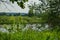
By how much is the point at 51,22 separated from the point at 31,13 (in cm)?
41

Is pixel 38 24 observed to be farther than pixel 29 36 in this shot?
Yes

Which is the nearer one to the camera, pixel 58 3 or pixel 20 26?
pixel 20 26

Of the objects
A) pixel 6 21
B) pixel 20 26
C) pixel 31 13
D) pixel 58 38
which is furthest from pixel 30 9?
pixel 58 38

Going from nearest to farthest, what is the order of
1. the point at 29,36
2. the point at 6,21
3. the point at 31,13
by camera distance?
the point at 29,36
the point at 6,21
the point at 31,13

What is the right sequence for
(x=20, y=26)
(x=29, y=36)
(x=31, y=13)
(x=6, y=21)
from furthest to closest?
(x=31, y=13)
(x=6, y=21)
(x=20, y=26)
(x=29, y=36)

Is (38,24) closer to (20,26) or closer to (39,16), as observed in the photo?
(39,16)

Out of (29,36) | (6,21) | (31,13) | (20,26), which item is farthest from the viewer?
(31,13)

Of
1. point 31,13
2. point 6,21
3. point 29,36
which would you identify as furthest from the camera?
point 31,13

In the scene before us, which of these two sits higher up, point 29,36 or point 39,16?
point 29,36

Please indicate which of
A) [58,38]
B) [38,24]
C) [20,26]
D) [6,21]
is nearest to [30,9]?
[38,24]

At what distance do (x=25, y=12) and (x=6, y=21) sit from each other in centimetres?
40

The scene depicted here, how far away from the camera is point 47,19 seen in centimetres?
359

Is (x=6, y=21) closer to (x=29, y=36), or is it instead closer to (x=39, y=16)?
(x=39, y=16)

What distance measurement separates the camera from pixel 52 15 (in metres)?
3.62
